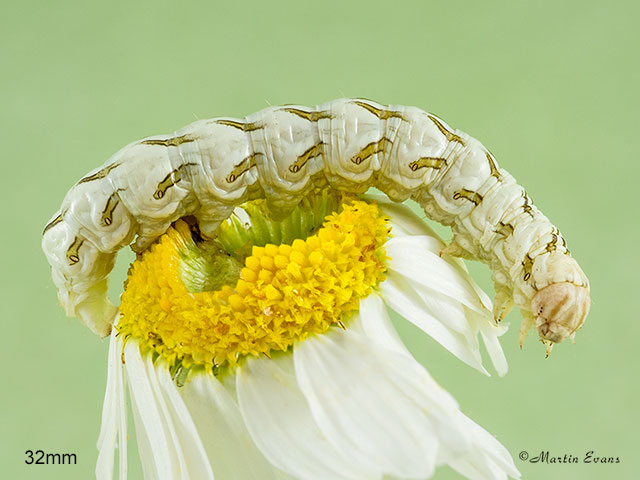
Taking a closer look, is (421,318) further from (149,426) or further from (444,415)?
(149,426)

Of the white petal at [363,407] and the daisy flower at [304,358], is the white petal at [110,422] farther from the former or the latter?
the white petal at [363,407]

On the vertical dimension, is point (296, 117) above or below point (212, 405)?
above

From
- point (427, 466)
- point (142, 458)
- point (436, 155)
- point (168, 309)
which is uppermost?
point (436, 155)

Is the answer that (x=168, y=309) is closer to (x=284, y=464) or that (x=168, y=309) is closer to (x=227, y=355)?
(x=227, y=355)

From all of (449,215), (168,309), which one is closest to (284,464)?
(168,309)

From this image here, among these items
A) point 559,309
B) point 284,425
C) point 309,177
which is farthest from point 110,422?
point 559,309

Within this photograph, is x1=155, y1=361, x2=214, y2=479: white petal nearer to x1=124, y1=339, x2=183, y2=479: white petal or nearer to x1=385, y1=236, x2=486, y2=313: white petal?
x1=124, y1=339, x2=183, y2=479: white petal
